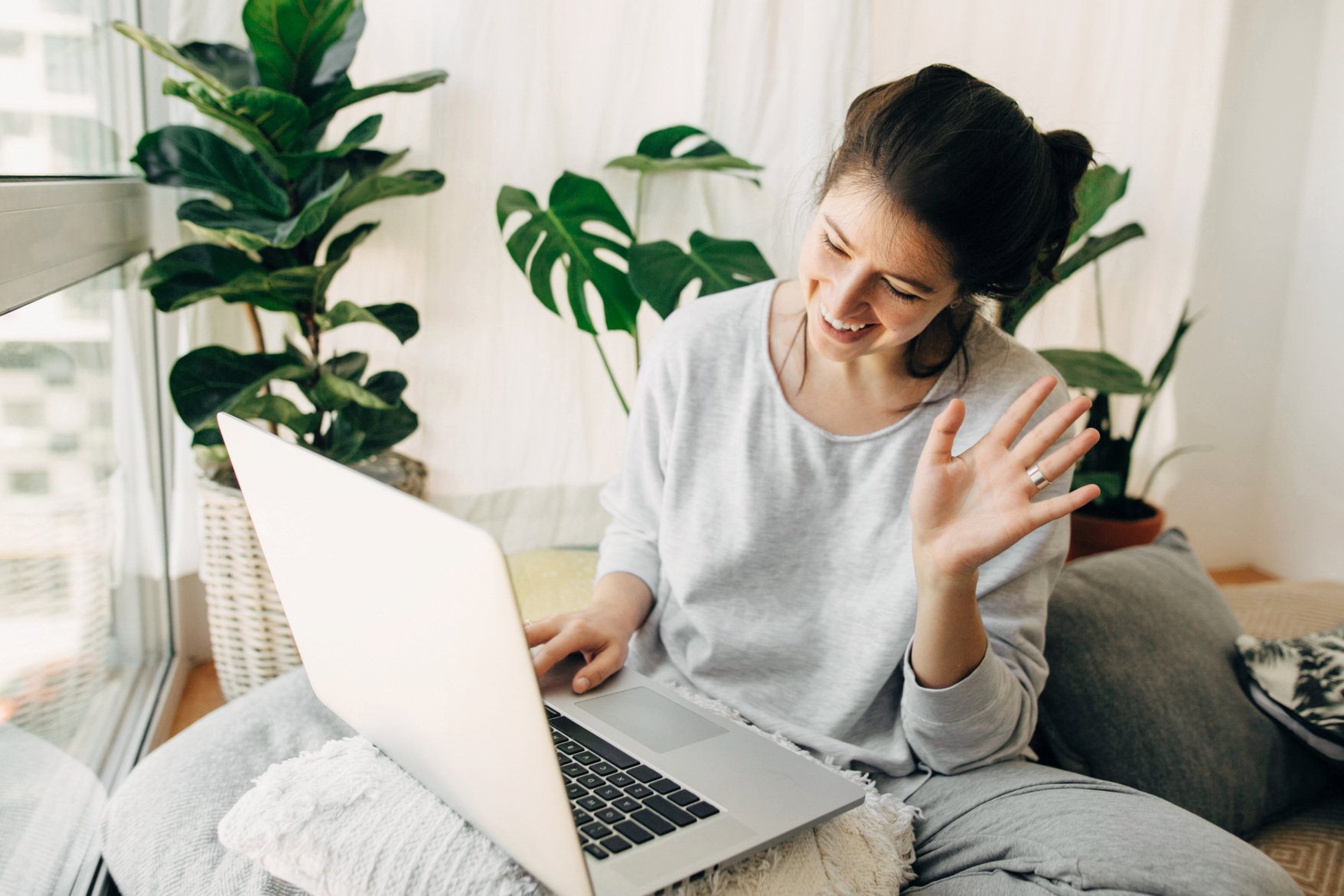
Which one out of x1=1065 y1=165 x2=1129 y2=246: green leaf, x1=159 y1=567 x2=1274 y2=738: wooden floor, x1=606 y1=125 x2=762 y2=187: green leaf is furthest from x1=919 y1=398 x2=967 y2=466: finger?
x1=159 y1=567 x2=1274 y2=738: wooden floor

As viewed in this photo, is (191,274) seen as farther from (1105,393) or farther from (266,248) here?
(1105,393)

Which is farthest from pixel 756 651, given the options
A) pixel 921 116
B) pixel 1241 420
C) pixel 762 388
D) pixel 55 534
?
pixel 1241 420

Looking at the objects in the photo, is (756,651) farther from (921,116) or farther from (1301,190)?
(1301,190)

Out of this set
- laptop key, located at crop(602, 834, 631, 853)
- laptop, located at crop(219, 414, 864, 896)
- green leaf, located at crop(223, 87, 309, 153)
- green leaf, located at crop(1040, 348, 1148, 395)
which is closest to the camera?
laptop, located at crop(219, 414, 864, 896)

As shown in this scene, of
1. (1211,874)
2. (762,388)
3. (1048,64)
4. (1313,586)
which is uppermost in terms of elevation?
(1048,64)

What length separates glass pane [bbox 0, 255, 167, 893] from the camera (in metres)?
1.02

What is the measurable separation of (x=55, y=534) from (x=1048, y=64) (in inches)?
82.3

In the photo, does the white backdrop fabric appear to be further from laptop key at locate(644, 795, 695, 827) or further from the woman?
laptop key at locate(644, 795, 695, 827)

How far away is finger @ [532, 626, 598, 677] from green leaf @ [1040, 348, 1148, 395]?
4.13 feet

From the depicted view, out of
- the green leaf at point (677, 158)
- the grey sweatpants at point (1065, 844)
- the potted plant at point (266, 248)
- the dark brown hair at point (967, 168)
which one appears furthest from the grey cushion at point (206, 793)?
the green leaf at point (677, 158)

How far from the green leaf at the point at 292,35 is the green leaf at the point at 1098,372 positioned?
137 centimetres

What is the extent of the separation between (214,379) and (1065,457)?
3.79 feet

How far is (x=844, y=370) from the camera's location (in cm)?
112

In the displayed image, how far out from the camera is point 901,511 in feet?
3.47
